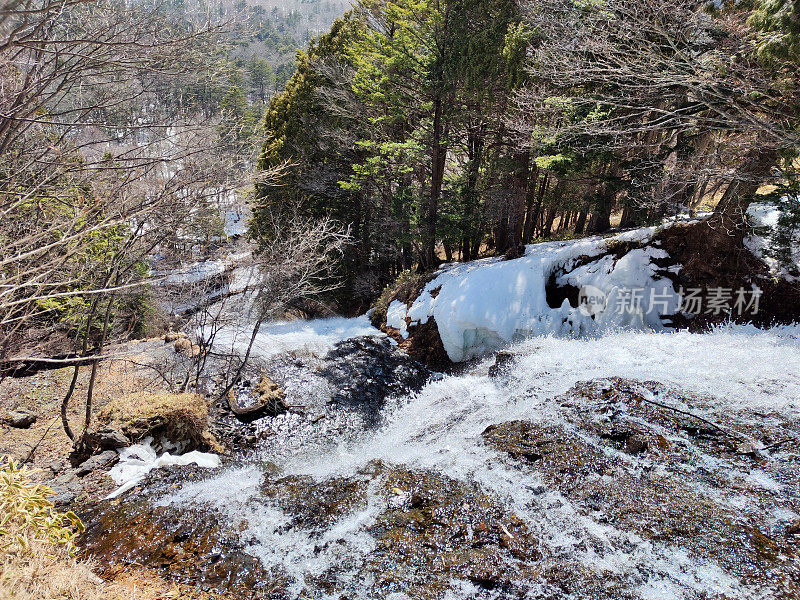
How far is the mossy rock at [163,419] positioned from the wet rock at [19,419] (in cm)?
262

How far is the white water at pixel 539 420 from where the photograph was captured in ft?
10.3

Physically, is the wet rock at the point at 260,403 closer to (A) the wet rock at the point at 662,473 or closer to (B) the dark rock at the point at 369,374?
(B) the dark rock at the point at 369,374

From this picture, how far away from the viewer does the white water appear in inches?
124

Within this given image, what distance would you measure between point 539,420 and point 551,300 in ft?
14.1

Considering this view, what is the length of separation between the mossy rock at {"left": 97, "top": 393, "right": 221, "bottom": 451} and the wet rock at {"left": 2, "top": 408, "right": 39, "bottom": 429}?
8.59ft

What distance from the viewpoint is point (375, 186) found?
544 inches

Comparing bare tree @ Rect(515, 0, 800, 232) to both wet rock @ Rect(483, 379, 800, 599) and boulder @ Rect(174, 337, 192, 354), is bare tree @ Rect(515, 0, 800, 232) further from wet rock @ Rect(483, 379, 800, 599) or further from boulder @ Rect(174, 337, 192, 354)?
boulder @ Rect(174, 337, 192, 354)

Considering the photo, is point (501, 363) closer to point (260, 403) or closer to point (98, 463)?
point (260, 403)

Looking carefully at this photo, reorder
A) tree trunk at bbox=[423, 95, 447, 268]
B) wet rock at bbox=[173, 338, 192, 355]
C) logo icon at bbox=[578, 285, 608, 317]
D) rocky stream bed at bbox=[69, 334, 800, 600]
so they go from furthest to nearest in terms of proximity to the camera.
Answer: tree trunk at bbox=[423, 95, 447, 268] → wet rock at bbox=[173, 338, 192, 355] → logo icon at bbox=[578, 285, 608, 317] → rocky stream bed at bbox=[69, 334, 800, 600]

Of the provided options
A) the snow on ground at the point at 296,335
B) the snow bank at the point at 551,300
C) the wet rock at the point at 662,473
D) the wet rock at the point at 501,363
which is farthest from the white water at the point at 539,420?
the snow on ground at the point at 296,335

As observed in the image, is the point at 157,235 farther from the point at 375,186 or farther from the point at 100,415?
the point at 375,186

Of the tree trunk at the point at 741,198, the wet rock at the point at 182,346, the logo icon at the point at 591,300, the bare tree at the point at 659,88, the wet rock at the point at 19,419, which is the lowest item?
the wet rock at the point at 19,419

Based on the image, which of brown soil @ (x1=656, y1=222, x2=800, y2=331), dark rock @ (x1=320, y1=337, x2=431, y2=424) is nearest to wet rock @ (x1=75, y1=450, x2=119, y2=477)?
dark rock @ (x1=320, y1=337, x2=431, y2=424)

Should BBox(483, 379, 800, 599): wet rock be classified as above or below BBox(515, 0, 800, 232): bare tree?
below
